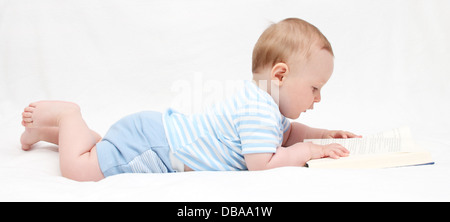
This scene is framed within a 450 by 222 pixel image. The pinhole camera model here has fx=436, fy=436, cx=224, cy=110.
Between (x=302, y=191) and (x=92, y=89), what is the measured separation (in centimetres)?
162

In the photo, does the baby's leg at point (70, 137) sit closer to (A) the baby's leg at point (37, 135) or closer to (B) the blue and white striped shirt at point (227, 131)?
(A) the baby's leg at point (37, 135)

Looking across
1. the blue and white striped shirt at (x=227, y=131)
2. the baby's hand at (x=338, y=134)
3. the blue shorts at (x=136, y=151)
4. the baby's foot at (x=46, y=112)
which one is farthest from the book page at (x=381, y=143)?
the baby's foot at (x=46, y=112)

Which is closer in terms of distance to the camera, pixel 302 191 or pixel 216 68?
pixel 302 191

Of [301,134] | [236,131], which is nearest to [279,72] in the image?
[236,131]

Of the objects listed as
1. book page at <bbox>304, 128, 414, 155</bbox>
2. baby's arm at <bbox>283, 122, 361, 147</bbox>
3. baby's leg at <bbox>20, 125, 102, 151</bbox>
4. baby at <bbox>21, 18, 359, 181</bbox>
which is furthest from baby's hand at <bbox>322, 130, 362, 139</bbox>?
baby's leg at <bbox>20, 125, 102, 151</bbox>

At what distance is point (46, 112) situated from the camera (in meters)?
1.39

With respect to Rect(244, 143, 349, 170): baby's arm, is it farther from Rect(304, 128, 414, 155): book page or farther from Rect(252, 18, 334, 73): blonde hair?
Rect(252, 18, 334, 73): blonde hair

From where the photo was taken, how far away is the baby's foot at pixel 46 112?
1.38 m

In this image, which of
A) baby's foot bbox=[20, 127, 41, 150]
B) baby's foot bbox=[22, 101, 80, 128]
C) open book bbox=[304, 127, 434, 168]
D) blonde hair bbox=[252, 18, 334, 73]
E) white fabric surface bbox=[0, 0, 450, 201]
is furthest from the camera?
white fabric surface bbox=[0, 0, 450, 201]

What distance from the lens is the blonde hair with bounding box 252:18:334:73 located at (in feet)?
4.20

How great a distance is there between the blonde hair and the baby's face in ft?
0.09
